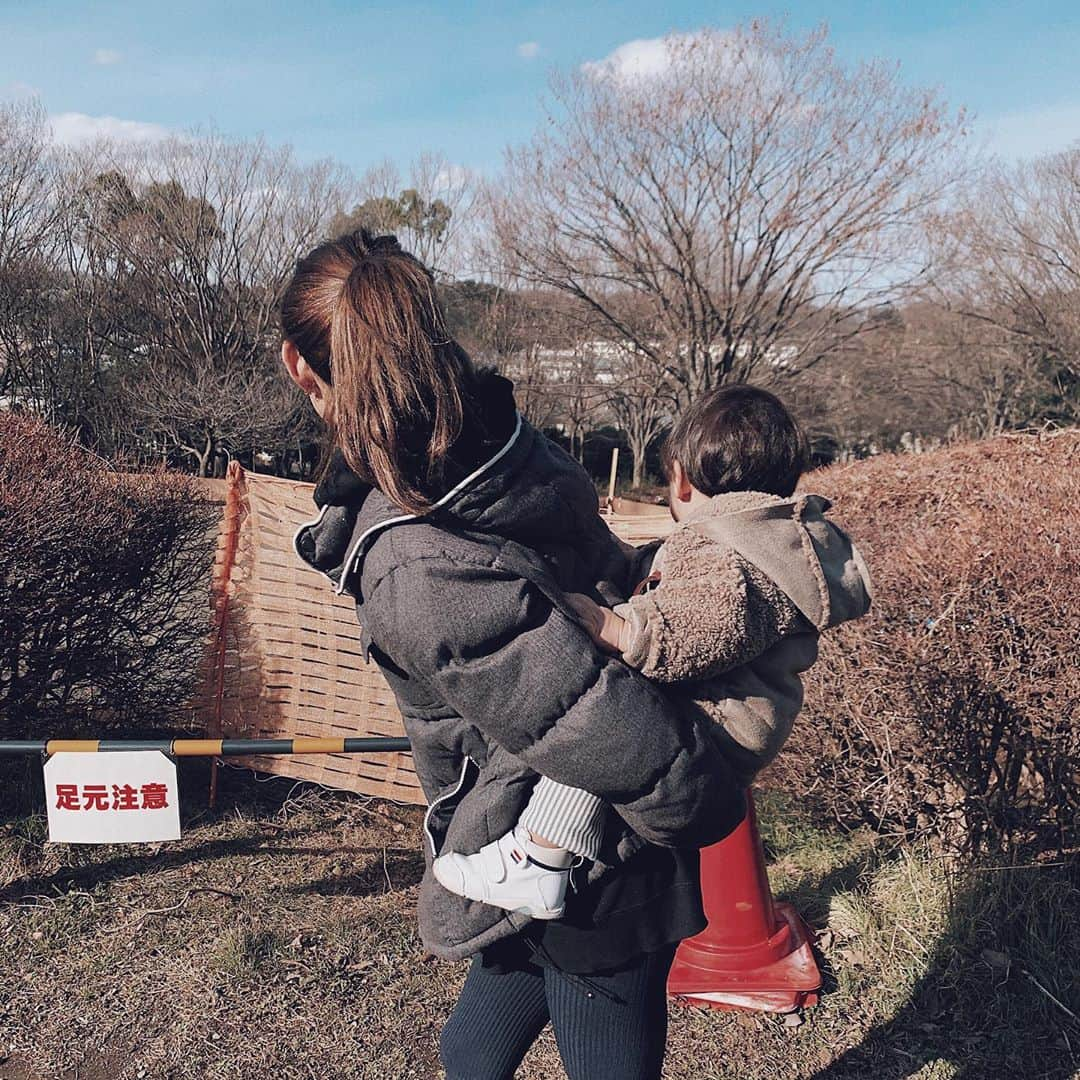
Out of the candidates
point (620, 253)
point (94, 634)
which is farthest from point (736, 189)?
point (94, 634)

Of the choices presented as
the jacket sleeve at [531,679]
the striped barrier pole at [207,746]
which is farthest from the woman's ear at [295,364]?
the striped barrier pole at [207,746]

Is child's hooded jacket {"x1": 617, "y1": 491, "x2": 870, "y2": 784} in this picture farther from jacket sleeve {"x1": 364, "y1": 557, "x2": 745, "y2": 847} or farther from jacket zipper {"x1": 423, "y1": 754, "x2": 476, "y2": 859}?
jacket zipper {"x1": 423, "y1": 754, "x2": 476, "y2": 859}

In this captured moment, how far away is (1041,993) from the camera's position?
2.80 meters

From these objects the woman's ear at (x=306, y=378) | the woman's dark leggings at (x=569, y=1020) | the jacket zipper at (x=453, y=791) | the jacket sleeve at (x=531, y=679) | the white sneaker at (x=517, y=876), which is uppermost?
the woman's ear at (x=306, y=378)

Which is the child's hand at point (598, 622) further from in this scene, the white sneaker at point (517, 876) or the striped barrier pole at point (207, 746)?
the striped barrier pole at point (207, 746)

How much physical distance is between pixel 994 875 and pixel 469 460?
2.54m

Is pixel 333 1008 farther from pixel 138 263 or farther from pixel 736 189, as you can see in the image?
pixel 138 263

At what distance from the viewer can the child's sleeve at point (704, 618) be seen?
131 cm

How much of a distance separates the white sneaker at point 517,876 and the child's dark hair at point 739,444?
0.62m

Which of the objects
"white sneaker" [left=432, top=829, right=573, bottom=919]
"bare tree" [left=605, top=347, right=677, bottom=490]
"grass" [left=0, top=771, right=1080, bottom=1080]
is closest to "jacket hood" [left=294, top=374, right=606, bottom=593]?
"white sneaker" [left=432, top=829, right=573, bottom=919]

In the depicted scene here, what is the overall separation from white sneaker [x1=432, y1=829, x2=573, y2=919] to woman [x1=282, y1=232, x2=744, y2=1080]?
1.0 inches

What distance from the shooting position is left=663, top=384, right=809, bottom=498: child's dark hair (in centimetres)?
159

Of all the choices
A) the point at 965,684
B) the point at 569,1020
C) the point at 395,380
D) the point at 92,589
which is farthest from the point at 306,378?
the point at 92,589

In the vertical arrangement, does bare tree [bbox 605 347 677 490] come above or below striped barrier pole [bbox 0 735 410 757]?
below
